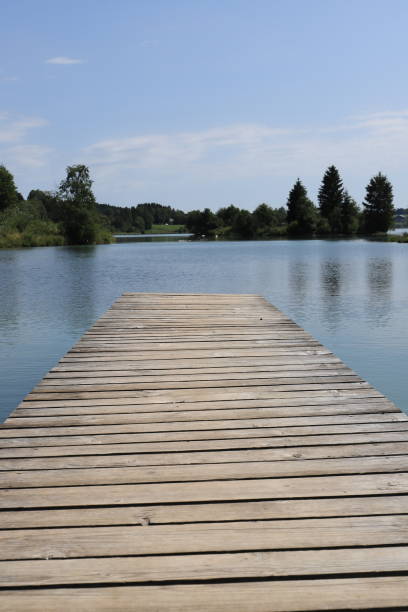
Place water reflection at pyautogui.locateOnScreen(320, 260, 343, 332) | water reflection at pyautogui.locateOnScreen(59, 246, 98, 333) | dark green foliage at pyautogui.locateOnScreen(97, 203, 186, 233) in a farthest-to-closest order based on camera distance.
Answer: dark green foliage at pyautogui.locateOnScreen(97, 203, 186, 233), water reflection at pyautogui.locateOnScreen(59, 246, 98, 333), water reflection at pyautogui.locateOnScreen(320, 260, 343, 332)

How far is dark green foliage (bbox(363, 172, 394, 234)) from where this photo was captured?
68312 mm

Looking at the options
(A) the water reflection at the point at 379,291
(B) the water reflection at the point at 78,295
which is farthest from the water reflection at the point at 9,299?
(A) the water reflection at the point at 379,291

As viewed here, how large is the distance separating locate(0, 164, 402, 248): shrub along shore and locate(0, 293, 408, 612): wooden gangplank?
146 ft

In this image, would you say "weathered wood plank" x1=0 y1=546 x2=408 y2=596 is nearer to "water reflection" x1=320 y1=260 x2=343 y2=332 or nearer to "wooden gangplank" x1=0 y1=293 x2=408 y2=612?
"wooden gangplank" x1=0 y1=293 x2=408 y2=612

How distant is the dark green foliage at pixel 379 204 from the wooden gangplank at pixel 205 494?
223 ft

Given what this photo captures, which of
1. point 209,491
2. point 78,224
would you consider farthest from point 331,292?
point 78,224

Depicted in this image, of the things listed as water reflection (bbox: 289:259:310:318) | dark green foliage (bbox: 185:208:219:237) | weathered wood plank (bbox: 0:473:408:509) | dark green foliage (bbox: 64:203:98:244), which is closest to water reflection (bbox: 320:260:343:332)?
water reflection (bbox: 289:259:310:318)

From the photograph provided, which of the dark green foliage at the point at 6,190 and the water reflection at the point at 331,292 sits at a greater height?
the dark green foliage at the point at 6,190

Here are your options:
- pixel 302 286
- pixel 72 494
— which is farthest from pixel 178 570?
pixel 302 286

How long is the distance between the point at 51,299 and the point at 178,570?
13.5 m

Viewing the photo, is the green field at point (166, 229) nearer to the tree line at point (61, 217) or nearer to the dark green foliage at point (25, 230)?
the tree line at point (61, 217)

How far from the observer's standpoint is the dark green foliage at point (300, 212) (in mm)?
71625

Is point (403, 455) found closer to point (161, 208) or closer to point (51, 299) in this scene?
point (51, 299)

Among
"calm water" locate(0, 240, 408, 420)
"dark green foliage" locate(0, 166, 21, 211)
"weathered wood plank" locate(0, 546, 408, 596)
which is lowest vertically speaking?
"calm water" locate(0, 240, 408, 420)
